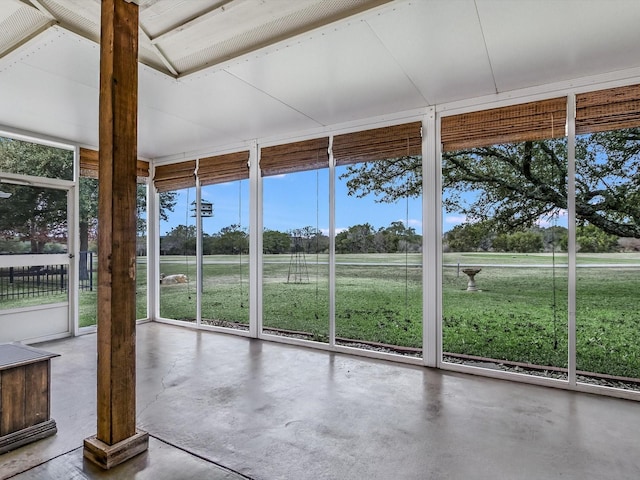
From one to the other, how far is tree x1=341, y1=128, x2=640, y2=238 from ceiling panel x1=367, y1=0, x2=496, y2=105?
1.25 m

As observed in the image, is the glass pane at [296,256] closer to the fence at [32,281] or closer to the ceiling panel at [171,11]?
the ceiling panel at [171,11]

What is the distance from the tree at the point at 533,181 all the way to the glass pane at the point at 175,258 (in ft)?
9.50

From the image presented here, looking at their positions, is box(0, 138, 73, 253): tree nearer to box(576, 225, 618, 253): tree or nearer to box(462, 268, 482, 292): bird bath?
box(462, 268, 482, 292): bird bath

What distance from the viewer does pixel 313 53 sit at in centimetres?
282

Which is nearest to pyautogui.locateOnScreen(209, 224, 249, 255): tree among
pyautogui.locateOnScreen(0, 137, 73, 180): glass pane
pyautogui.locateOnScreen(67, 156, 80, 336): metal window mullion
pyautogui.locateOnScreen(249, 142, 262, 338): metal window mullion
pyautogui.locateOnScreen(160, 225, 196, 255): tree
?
pyautogui.locateOnScreen(160, 225, 196, 255): tree

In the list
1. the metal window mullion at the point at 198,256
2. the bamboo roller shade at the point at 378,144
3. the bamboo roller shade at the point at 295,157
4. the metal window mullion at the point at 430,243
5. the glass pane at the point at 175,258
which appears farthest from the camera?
the glass pane at the point at 175,258

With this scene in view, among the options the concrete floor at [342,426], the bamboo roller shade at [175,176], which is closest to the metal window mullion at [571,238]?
the concrete floor at [342,426]

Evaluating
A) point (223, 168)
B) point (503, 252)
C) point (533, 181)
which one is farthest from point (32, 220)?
point (533, 181)

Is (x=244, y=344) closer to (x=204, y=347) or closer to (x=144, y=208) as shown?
(x=204, y=347)

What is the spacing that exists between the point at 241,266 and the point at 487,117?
4290 millimetres

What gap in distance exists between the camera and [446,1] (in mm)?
2217

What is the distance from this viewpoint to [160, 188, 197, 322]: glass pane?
632 cm

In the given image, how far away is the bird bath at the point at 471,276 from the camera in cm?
559

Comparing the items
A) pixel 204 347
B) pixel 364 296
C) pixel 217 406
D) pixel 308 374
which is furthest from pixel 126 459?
pixel 364 296
